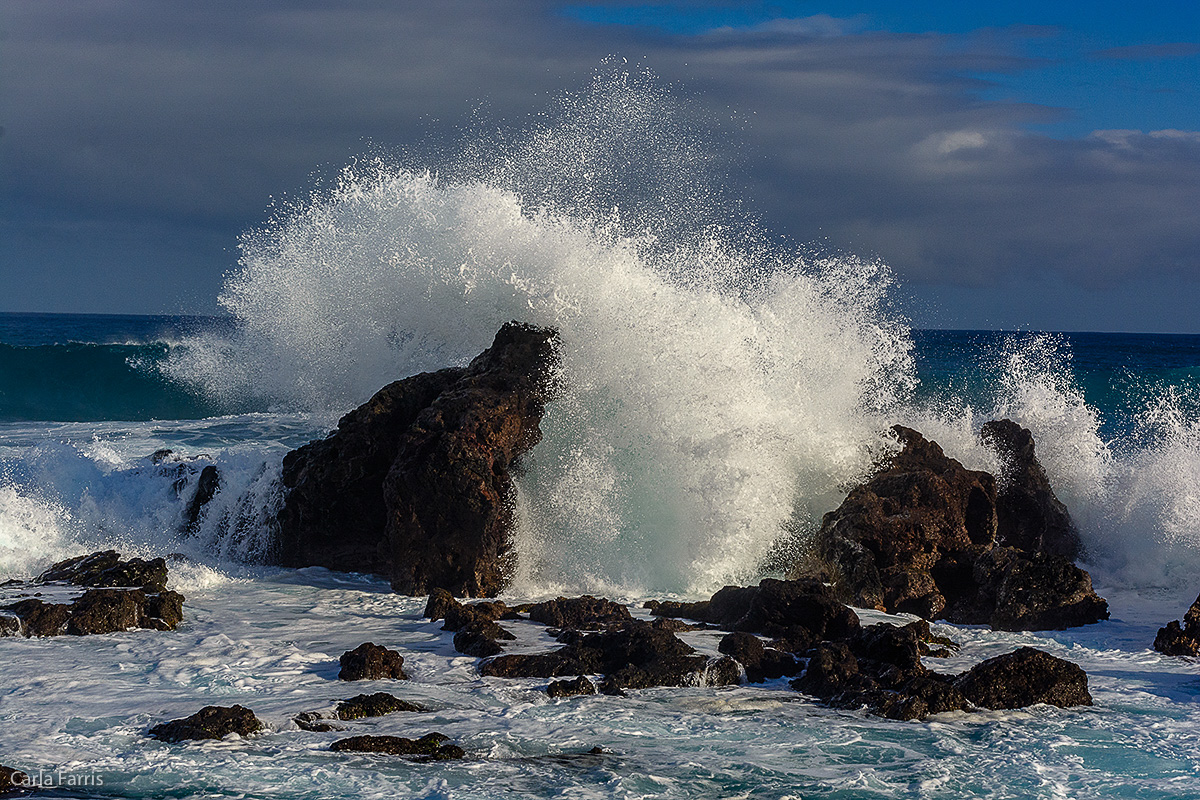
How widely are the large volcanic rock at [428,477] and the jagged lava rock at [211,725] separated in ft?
12.6

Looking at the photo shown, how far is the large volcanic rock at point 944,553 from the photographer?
30.1 ft

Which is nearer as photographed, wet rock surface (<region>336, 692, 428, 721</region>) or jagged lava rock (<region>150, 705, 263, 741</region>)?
jagged lava rock (<region>150, 705, 263, 741</region>)

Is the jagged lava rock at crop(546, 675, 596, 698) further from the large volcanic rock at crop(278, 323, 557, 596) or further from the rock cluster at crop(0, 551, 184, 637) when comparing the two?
the rock cluster at crop(0, 551, 184, 637)

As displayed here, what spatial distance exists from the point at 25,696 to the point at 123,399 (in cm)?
2312

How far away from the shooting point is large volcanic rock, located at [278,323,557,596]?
9922mm

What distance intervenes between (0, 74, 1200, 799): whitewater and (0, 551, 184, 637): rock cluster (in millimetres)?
220

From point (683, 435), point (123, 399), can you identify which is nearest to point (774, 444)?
point (683, 435)

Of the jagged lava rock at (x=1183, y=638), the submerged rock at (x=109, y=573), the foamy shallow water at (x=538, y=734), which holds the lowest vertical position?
the foamy shallow water at (x=538, y=734)

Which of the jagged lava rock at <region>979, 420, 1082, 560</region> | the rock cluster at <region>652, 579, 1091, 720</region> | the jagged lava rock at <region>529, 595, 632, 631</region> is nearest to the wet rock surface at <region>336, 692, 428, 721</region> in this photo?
the jagged lava rock at <region>529, 595, 632, 631</region>

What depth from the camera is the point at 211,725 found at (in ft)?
19.5

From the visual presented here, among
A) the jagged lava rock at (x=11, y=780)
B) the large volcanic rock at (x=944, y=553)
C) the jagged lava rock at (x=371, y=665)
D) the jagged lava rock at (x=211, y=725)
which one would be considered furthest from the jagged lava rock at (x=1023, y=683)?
the jagged lava rock at (x=11, y=780)

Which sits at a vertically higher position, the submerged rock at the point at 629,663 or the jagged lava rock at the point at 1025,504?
the jagged lava rock at the point at 1025,504

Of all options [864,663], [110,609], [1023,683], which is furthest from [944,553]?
[110,609]

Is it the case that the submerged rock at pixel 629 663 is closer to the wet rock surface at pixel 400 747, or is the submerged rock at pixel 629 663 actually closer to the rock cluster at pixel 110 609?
the wet rock surface at pixel 400 747
